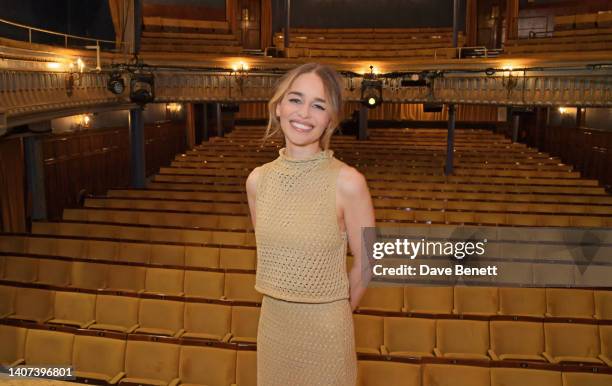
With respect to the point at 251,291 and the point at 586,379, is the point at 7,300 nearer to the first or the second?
the point at 251,291

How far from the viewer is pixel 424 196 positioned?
9.49 metres

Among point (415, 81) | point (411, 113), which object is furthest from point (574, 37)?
point (411, 113)

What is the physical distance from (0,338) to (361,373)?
2962mm

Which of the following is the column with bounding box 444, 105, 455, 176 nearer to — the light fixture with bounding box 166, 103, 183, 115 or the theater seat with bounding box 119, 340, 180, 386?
the light fixture with bounding box 166, 103, 183, 115

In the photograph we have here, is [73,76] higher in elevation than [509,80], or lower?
lower

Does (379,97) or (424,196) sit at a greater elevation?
(379,97)

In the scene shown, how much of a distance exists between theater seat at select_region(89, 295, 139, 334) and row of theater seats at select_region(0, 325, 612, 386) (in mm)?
782

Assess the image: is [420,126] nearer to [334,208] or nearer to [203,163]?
[203,163]

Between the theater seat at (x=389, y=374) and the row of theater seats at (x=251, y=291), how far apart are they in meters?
1.28

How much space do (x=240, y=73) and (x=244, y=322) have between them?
27.0 ft

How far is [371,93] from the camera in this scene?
11.2 metres

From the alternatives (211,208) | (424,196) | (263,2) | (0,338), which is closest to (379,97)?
(424,196)

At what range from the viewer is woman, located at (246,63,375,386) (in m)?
1.22

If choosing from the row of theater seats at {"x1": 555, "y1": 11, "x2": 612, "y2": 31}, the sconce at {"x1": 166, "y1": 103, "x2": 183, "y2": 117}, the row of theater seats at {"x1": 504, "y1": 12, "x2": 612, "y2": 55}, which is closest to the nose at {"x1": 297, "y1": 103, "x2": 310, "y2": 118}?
the row of theater seats at {"x1": 504, "y1": 12, "x2": 612, "y2": 55}
